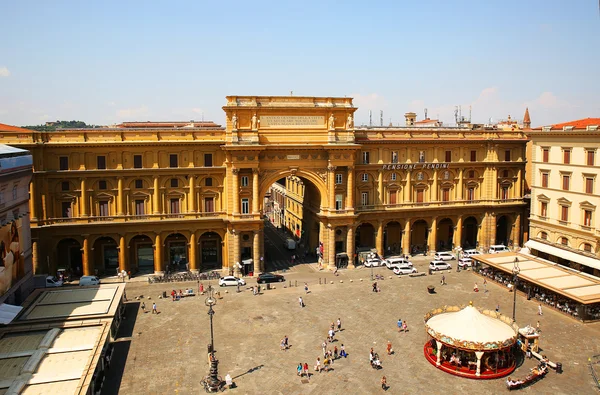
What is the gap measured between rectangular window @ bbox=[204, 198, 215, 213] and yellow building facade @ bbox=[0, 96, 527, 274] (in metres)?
0.14

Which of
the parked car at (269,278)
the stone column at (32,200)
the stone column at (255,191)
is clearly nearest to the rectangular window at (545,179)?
the parked car at (269,278)

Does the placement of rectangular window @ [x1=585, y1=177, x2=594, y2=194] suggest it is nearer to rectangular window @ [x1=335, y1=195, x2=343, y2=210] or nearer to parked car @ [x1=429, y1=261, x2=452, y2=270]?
parked car @ [x1=429, y1=261, x2=452, y2=270]

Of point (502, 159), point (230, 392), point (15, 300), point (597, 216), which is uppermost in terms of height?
point (502, 159)

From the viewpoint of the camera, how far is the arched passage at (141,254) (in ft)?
203

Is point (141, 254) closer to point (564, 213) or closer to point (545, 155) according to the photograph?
point (564, 213)

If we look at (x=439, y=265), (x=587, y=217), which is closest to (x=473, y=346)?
(x=439, y=265)

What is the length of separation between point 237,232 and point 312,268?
440 inches

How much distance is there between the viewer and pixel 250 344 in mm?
41250

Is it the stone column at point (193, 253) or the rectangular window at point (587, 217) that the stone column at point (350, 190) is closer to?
the stone column at point (193, 253)

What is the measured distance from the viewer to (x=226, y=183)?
6094 centimetres

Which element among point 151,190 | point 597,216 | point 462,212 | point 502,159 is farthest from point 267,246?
point 597,216

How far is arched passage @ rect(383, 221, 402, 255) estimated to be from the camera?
2803 inches

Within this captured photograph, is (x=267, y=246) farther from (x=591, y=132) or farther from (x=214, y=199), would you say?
(x=591, y=132)

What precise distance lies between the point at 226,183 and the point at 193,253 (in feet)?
31.0
